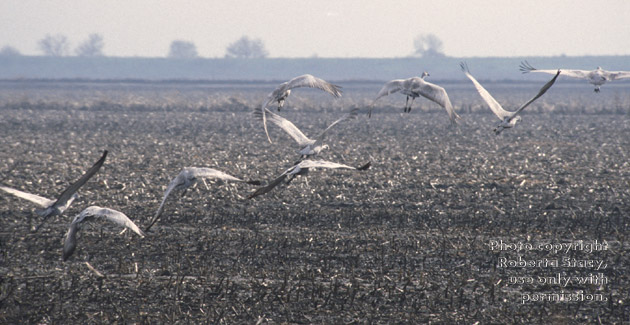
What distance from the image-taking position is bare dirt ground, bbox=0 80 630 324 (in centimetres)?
948

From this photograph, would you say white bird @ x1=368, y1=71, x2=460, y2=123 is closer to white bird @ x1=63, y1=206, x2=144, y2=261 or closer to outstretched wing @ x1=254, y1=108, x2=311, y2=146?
outstretched wing @ x1=254, y1=108, x2=311, y2=146

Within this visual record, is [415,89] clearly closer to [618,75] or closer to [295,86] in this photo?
[295,86]

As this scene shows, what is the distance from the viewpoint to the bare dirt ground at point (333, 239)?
31.1 feet

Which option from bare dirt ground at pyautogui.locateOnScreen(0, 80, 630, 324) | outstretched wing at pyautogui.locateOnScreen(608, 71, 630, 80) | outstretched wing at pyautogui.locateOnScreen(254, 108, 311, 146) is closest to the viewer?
bare dirt ground at pyautogui.locateOnScreen(0, 80, 630, 324)

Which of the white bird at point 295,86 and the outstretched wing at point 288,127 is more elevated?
the white bird at point 295,86

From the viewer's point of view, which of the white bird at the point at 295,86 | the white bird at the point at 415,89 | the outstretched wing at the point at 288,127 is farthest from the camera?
the outstretched wing at the point at 288,127

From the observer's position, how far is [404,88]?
38.6 feet

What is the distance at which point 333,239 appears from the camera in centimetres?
1284

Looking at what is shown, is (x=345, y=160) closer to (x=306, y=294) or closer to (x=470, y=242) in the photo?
(x=470, y=242)

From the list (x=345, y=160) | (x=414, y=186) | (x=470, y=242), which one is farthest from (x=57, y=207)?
(x=345, y=160)

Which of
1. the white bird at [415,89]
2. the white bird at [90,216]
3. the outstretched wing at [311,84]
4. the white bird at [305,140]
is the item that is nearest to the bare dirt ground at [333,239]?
the white bird at [90,216]

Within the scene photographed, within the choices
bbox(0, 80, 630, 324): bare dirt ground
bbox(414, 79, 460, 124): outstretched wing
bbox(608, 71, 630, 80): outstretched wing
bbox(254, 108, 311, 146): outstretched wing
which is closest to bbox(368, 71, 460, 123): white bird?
bbox(414, 79, 460, 124): outstretched wing

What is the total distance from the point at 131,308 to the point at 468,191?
412 inches

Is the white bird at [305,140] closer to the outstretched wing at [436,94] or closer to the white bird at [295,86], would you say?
the white bird at [295,86]
